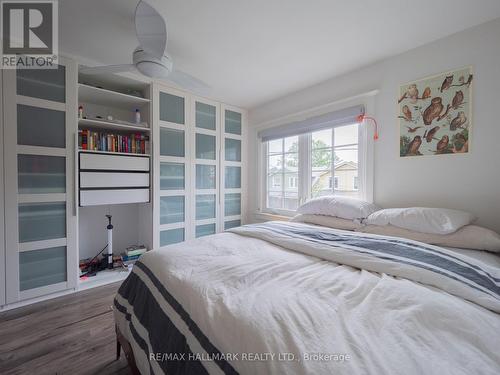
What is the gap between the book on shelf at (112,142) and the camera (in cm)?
225

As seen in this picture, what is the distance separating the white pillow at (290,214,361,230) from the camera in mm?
1887

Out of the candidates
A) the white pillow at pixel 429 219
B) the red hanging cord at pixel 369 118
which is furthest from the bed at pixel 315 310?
the red hanging cord at pixel 369 118

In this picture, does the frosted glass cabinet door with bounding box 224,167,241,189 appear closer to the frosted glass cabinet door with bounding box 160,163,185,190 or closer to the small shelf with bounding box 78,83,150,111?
the frosted glass cabinet door with bounding box 160,163,185,190

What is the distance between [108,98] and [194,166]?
128cm

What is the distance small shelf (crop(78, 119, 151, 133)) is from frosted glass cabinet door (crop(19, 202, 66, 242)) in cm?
90

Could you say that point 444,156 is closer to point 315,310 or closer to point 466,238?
point 466,238

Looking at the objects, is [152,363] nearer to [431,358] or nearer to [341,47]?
[431,358]

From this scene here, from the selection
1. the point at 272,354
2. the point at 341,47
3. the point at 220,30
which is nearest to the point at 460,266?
the point at 272,354

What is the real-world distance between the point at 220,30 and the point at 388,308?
2094 millimetres

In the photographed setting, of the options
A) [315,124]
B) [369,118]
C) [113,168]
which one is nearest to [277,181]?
[315,124]

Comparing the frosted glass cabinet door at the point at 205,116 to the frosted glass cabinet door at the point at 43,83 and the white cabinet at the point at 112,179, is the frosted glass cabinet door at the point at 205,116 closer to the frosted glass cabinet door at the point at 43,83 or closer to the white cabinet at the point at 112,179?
the white cabinet at the point at 112,179

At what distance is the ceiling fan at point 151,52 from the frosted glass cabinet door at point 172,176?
1.19m

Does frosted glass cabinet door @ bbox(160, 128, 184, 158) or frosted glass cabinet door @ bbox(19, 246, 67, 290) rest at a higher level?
frosted glass cabinet door @ bbox(160, 128, 184, 158)

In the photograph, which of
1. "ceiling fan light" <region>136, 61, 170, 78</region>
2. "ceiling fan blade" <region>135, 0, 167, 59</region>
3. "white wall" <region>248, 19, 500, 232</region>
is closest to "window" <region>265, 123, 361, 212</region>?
"white wall" <region>248, 19, 500, 232</region>
